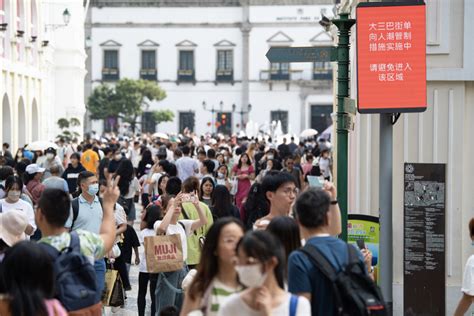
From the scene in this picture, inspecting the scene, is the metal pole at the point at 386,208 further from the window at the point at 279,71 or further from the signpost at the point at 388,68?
the window at the point at 279,71

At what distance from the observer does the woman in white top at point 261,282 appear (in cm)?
530

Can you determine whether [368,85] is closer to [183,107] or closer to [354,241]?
[354,241]

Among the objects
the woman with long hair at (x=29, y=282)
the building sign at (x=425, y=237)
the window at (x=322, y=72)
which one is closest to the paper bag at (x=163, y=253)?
the building sign at (x=425, y=237)

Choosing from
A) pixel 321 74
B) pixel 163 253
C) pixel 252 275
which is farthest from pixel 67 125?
pixel 252 275

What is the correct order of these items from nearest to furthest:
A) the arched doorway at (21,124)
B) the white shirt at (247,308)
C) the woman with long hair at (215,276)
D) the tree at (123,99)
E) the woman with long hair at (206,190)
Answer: the white shirt at (247,308)
the woman with long hair at (215,276)
the woman with long hair at (206,190)
the arched doorway at (21,124)
the tree at (123,99)

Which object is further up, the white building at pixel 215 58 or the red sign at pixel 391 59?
the white building at pixel 215 58

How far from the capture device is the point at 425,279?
11.4 metres

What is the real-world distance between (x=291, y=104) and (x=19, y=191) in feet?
216

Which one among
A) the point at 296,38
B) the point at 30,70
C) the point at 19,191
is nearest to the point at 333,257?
the point at 19,191

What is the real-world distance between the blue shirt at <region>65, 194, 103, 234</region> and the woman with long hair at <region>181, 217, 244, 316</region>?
4395 mm

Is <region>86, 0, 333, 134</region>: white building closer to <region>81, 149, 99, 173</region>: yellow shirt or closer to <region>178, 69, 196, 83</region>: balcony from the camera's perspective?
<region>178, 69, 196, 83</region>: balcony

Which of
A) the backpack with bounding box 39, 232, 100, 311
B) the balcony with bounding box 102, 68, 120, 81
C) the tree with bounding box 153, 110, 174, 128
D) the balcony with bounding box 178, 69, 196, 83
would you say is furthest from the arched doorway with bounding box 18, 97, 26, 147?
the balcony with bounding box 102, 68, 120, 81

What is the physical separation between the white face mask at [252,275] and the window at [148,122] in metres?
71.9

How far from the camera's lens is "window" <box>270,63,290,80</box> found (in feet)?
251
